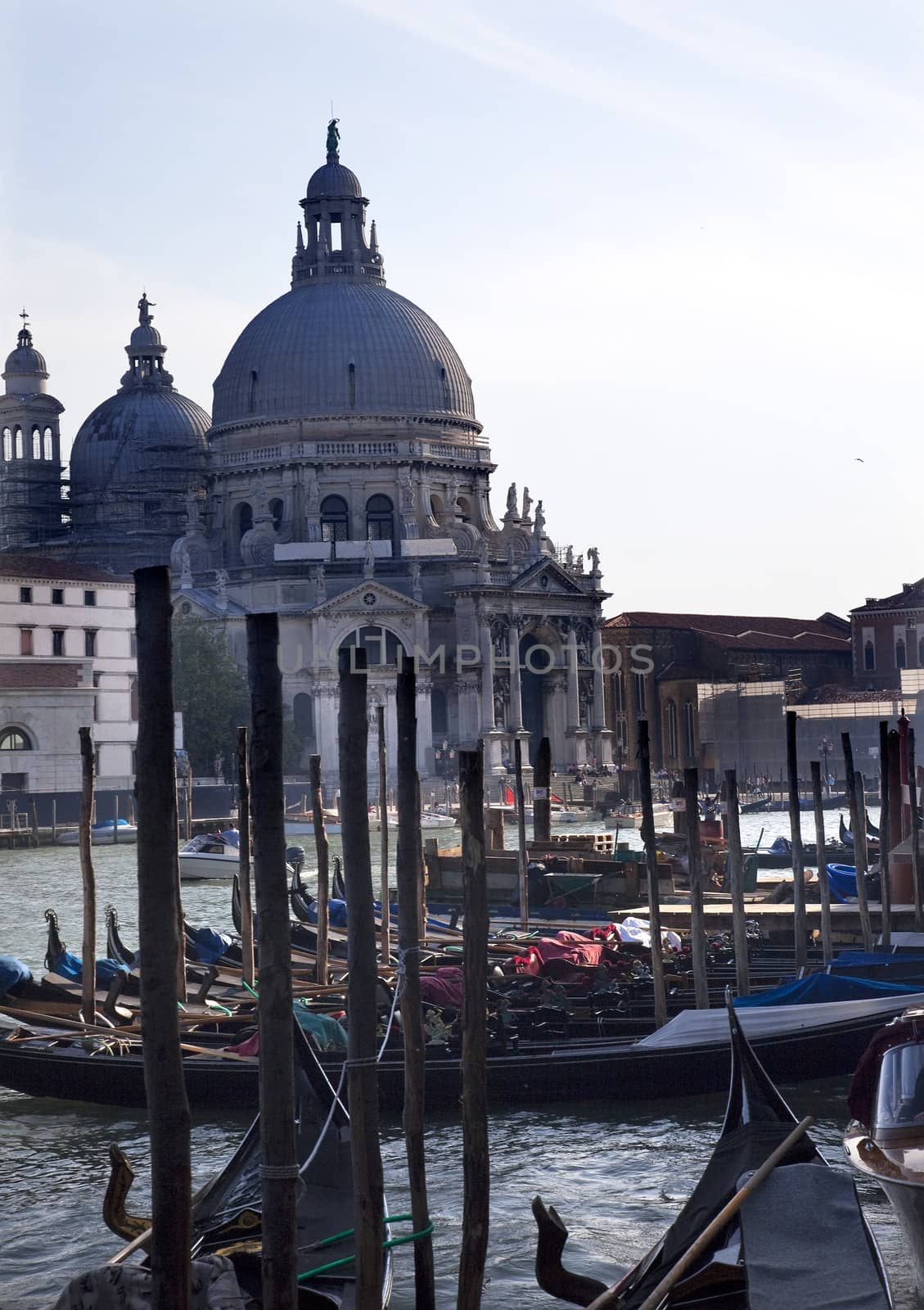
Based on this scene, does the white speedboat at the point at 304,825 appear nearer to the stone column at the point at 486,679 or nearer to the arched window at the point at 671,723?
the stone column at the point at 486,679

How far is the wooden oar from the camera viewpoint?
25.9ft

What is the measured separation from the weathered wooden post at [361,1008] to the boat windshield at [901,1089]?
2.34 metres

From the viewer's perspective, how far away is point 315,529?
203 ft

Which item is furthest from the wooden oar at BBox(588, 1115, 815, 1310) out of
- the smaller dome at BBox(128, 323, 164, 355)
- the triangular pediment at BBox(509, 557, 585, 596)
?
the smaller dome at BBox(128, 323, 164, 355)

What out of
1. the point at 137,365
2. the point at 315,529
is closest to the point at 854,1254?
the point at 315,529

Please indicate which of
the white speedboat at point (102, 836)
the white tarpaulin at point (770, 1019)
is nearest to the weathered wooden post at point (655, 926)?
the white tarpaulin at point (770, 1019)

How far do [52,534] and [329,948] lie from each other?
4806cm

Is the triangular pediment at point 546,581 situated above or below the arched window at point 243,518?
below

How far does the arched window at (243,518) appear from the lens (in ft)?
209

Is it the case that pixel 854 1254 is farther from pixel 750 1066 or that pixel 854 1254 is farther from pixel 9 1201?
pixel 9 1201

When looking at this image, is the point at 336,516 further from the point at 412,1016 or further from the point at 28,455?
the point at 412,1016

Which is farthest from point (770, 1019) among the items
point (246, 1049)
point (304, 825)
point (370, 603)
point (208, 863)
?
point (370, 603)

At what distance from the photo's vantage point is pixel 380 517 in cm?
6353

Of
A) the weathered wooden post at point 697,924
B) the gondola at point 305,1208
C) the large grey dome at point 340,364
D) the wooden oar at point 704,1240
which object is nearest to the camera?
the wooden oar at point 704,1240
